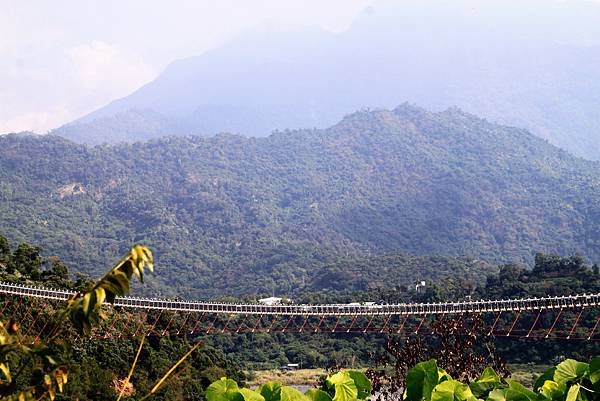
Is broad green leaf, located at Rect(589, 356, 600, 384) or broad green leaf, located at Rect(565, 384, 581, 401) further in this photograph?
broad green leaf, located at Rect(589, 356, 600, 384)

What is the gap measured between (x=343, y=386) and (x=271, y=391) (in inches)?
26.3

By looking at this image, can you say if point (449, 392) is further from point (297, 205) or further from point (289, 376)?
point (297, 205)

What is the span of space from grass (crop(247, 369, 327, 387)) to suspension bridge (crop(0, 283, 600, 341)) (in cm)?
325

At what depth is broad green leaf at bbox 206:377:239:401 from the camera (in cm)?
575

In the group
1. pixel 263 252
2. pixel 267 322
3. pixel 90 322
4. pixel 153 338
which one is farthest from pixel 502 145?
pixel 90 322

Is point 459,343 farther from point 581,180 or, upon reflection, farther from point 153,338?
point 581,180

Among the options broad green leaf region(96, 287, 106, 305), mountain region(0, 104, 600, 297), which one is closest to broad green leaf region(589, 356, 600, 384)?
broad green leaf region(96, 287, 106, 305)

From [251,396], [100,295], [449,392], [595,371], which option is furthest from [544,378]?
[100,295]

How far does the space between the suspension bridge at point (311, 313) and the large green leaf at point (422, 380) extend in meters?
24.2

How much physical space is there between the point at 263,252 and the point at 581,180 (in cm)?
6642

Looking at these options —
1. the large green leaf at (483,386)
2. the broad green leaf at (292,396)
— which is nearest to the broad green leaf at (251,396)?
the broad green leaf at (292,396)

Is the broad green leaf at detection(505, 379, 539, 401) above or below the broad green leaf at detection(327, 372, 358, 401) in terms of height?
below

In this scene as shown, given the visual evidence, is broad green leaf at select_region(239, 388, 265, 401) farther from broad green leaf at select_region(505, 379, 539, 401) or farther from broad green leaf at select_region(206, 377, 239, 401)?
broad green leaf at select_region(505, 379, 539, 401)

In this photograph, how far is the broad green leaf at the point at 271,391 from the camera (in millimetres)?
5875
